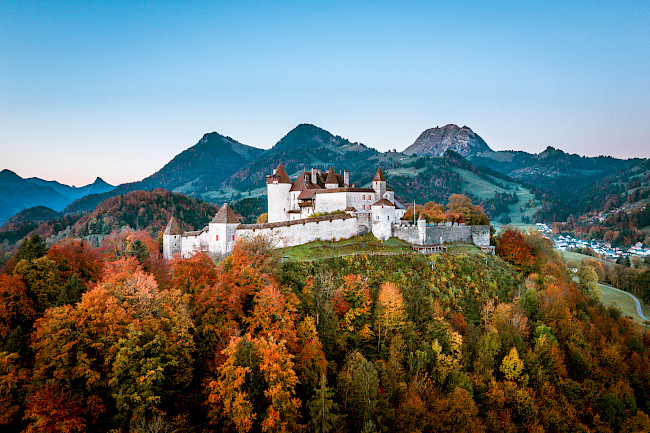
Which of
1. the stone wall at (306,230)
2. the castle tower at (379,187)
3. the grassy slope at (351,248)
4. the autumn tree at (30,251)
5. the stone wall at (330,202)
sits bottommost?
the grassy slope at (351,248)

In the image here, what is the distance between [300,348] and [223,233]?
21042 mm

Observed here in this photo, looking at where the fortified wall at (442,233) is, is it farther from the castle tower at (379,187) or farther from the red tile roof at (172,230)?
the red tile roof at (172,230)

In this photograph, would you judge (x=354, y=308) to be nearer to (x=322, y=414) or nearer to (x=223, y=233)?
(x=322, y=414)

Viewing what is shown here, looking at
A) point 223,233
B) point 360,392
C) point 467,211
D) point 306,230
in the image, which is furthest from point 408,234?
point 360,392

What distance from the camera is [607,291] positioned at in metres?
96.1

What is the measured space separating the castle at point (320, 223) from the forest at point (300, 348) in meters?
5.29

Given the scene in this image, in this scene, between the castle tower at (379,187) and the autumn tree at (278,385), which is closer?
the autumn tree at (278,385)

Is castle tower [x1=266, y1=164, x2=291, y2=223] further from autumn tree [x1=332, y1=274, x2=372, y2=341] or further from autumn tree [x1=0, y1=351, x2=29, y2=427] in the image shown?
autumn tree [x1=0, y1=351, x2=29, y2=427]

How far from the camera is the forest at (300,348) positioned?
82.8ft

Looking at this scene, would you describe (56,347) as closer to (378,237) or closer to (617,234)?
(378,237)

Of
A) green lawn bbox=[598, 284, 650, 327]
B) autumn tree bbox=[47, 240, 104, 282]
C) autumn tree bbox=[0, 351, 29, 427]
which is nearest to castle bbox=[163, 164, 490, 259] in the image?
autumn tree bbox=[47, 240, 104, 282]

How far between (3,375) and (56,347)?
138 inches

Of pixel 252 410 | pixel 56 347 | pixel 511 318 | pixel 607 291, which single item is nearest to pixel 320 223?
pixel 511 318

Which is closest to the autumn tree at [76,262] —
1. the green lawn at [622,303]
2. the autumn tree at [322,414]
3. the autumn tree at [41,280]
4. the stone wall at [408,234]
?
the autumn tree at [41,280]
